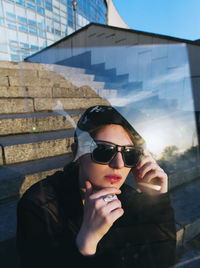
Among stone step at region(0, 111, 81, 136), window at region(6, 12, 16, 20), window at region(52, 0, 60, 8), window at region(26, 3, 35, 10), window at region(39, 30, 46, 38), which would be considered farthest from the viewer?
window at region(52, 0, 60, 8)

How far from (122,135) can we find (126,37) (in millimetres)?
6759

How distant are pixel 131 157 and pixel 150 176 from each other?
0.69ft

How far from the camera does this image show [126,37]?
20.2 feet

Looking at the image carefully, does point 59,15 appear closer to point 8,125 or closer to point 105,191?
point 8,125

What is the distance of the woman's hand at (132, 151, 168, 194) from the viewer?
932 mm

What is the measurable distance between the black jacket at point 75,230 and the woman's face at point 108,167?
0.20m

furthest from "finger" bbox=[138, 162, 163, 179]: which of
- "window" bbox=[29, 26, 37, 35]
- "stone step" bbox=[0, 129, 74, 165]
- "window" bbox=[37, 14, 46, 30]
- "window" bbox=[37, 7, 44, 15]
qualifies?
"window" bbox=[37, 7, 44, 15]

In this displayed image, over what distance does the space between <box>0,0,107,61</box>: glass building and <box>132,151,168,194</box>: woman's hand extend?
1743 centimetres

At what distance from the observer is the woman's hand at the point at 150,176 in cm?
93

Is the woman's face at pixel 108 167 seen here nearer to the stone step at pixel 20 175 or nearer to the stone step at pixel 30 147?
the stone step at pixel 20 175

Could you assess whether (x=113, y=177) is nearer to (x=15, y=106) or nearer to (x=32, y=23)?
(x=15, y=106)

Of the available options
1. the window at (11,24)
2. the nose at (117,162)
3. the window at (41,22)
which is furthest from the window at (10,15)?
the nose at (117,162)

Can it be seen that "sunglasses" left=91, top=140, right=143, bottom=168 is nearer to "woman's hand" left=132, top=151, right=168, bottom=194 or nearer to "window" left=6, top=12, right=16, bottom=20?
"woman's hand" left=132, top=151, right=168, bottom=194

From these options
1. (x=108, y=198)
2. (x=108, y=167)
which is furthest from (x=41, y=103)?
(x=108, y=198)
